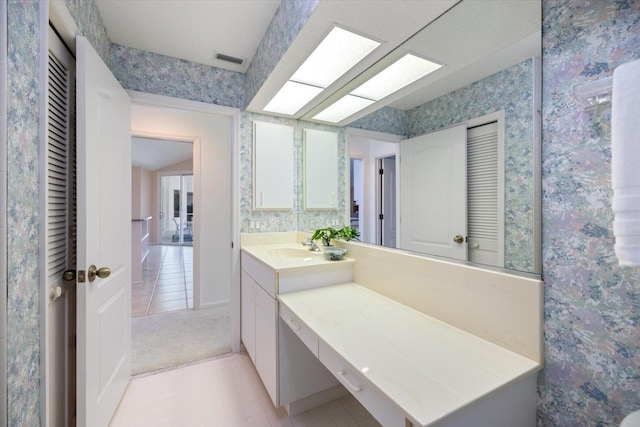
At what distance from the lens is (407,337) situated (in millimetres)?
1019

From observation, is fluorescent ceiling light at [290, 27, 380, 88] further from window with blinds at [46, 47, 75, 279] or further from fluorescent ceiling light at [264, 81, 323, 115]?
window with blinds at [46, 47, 75, 279]

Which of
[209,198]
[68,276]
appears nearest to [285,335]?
[68,276]

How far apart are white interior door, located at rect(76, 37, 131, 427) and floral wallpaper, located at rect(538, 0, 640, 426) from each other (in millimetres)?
1880

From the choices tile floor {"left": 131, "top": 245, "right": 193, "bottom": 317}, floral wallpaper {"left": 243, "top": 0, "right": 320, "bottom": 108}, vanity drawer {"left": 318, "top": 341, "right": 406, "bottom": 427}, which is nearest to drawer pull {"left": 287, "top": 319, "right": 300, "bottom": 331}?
vanity drawer {"left": 318, "top": 341, "right": 406, "bottom": 427}

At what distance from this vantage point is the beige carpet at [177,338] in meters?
2.21

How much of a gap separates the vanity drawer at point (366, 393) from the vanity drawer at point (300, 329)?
0.11 metres

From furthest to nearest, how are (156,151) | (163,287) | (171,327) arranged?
1. (156,151)
2. (163,287)
3. (171,327)

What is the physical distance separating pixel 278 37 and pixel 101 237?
1.54m

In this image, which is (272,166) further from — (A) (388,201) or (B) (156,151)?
(B) (156,151)

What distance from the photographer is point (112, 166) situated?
5.20 feet

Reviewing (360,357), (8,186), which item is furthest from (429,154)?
(8,186)

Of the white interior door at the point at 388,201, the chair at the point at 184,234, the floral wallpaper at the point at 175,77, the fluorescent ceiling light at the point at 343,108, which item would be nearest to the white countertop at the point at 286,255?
the white interior door at the point at 388,201

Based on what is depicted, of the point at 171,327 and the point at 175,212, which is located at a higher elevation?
the point at 175,212

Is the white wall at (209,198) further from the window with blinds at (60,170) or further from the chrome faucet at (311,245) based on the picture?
the window with blinds at (60,170)
